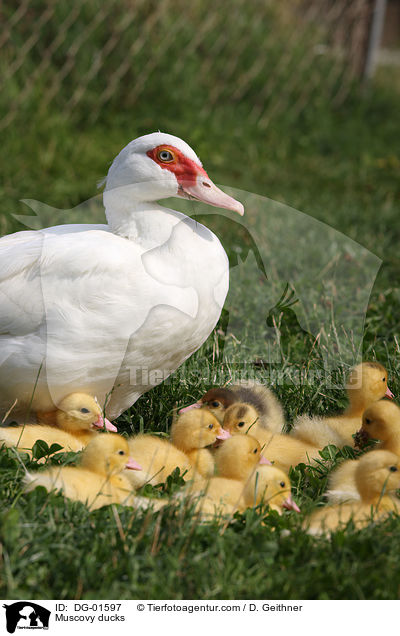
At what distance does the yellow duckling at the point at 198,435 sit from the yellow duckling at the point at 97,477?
30 centimetres

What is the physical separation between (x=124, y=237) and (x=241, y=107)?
517 cm

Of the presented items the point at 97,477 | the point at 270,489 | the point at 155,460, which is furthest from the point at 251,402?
the point at 97,477

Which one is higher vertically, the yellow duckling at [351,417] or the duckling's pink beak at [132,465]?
the yellow duckling at [351,417]

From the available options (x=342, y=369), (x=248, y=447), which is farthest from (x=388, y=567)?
(x=342, y=369)

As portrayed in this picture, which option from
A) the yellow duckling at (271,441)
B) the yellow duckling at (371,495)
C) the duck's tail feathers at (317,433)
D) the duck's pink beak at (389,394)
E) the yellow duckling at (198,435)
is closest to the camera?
the yellow duckling at (371,495)

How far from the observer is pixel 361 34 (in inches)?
362

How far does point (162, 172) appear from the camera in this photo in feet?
10.2

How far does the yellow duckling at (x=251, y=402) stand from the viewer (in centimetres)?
316

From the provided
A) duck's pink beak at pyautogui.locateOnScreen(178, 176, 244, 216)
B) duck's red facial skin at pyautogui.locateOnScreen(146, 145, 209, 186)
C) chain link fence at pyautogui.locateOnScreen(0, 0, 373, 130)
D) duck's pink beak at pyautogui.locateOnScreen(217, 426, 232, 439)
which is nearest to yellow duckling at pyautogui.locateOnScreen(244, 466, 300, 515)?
duck's pink beak at pyautogui.locateOnScreen(217, 426, 232, 439)

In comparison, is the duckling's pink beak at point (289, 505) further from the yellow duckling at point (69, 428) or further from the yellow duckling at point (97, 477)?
the yellow duckling at point (69, 428)

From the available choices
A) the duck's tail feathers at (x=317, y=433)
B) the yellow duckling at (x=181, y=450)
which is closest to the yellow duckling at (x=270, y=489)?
the yellow duckling at (x=181, y=450)

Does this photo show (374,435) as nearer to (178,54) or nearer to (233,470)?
(233,470)

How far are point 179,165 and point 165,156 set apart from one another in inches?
2.8

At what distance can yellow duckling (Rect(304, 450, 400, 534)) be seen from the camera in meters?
2.41
